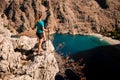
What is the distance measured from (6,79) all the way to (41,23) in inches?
198

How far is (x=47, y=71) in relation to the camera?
667 inches

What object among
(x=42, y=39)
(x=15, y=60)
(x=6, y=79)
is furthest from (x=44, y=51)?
(x=6, y=79)

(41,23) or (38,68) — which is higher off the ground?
(41,23)

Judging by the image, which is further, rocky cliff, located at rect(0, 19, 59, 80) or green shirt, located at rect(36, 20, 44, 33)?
green shirt, located at rect(36, 20, 44, 33)

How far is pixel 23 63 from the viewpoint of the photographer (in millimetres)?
16688

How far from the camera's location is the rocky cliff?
15891mm

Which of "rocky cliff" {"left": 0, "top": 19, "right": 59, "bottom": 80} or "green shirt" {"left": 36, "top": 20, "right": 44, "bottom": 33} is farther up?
"green shirt" {"left": 36, "top": 20, "right": 44, "bottom": 33}

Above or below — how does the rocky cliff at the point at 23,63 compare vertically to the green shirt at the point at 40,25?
below

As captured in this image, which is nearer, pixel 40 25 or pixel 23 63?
pixel 23 63

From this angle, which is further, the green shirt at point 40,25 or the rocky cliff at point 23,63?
the green shirt at point 40,25

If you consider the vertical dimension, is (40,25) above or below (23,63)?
above

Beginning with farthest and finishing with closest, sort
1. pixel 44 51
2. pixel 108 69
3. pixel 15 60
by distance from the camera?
1. pixel 108 69
2. pixel 44 51
3. pixel 15 60

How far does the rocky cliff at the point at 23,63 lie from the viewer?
15.9 metres

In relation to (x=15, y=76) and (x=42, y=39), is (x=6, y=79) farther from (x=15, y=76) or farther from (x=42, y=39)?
(x=42, y=39)
